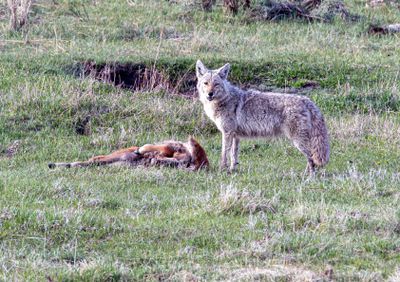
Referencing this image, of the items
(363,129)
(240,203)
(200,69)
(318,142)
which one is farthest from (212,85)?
(240,203)

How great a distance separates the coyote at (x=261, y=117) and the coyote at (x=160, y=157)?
0.47m

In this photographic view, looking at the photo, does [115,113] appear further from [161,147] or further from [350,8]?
[350,8]

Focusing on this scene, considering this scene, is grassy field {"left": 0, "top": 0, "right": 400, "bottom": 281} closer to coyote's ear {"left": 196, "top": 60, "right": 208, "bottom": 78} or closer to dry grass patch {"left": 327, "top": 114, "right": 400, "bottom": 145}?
dry grass patch {"left": 327, "top": 114, "right": 400, "bottom": 145}

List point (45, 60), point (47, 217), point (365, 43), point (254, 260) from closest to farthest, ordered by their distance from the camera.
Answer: point (254, 260), point (47, 217), point (45, 60), point (365, 43)

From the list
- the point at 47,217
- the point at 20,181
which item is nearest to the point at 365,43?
the point at 20,181

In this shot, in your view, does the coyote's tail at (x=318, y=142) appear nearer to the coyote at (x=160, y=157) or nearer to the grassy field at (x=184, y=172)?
the grassy field at (x=184, y=172)

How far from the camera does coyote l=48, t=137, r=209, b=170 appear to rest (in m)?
10.4

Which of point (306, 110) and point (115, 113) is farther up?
point (306, 110)

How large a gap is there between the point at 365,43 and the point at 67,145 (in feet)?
25.2

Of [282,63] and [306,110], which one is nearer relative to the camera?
[306,110]

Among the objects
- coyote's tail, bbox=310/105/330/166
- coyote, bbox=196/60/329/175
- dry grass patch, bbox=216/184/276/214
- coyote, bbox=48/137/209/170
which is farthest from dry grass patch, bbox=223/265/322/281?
coyote's tail, bbox=310/105/330/166

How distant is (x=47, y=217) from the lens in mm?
7508

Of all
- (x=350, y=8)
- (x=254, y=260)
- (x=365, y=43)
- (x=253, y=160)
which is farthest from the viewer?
(x=350, y=8)

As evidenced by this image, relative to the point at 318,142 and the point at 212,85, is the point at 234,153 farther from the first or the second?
the point at 318,142
